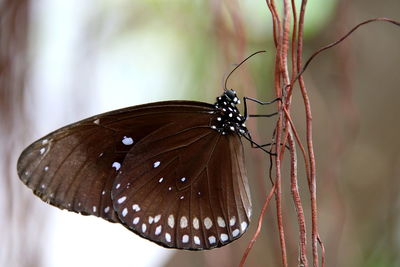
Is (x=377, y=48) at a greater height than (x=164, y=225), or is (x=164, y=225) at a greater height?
(x=377, y=48)

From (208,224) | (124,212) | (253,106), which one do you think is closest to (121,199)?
(124,212)

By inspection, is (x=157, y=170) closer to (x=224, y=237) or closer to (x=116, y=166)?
(x=116, y=166)

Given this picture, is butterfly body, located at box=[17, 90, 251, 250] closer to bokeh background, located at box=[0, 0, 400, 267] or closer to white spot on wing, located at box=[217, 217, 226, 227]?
white spot on wing, located at box=[217, 217, 226, 227]

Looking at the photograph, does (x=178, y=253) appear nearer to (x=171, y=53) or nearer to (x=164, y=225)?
(x=171, y=53)

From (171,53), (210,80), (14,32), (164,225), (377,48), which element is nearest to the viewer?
(164,225)

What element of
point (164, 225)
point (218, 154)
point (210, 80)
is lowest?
point (164, 225)

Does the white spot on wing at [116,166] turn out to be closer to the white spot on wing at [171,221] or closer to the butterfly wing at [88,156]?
the butterfly wing at [88,156]

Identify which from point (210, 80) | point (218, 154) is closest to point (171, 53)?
point (210, 80)
